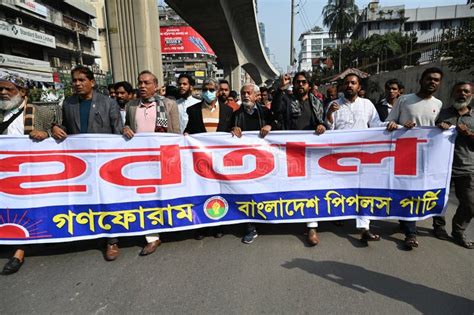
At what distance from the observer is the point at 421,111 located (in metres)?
3.38

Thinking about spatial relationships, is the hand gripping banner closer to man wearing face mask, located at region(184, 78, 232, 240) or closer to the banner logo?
the banner logo

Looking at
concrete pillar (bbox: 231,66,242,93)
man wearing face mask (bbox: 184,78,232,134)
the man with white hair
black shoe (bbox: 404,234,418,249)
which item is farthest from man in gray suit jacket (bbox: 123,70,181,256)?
concrete pillar (bbox: 231,66,242,93)

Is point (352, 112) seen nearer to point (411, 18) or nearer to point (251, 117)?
point (251, 117)

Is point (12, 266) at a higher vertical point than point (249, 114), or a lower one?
lower

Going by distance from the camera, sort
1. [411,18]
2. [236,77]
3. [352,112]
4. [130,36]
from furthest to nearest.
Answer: [411,18] → [236,77] → [130,36] → [352,112]

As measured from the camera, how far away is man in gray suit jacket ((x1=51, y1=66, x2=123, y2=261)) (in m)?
3.26

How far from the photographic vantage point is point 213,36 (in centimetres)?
2314

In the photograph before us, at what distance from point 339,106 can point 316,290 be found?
6.73 ft

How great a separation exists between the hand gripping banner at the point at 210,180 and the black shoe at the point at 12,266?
0.22 meters

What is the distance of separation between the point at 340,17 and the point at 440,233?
199 ft

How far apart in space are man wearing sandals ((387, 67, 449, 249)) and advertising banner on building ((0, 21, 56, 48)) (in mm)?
39735

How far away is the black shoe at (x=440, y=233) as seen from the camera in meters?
3.44

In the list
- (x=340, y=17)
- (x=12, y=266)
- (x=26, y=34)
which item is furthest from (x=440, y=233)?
(x=340, y=17)

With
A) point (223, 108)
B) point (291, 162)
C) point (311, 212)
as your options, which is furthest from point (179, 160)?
point (311, 212)
